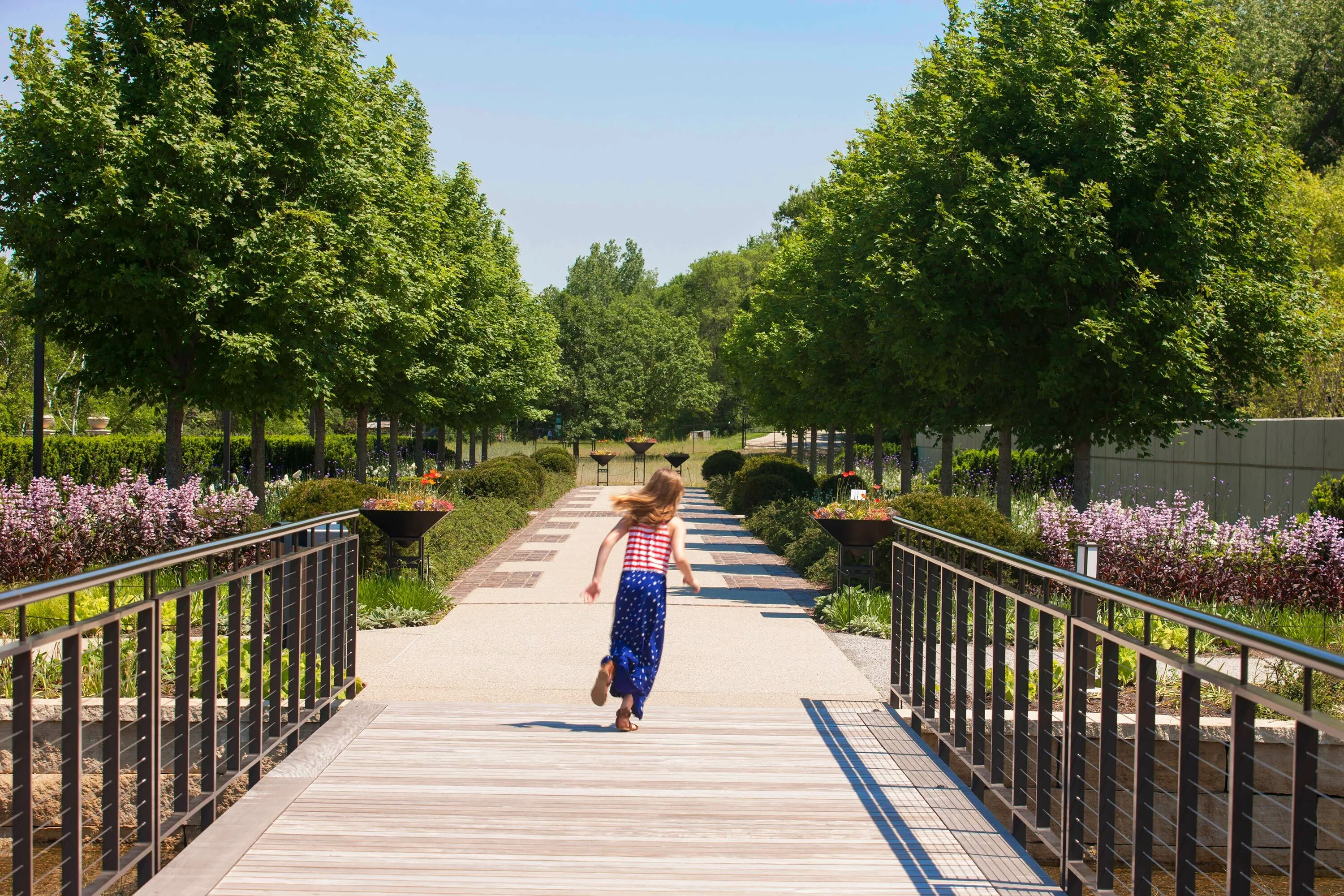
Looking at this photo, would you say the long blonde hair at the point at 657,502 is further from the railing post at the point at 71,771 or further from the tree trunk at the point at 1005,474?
the tree trunk at the point at 1005,474

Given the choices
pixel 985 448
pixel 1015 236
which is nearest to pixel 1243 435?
pixel 1015 236

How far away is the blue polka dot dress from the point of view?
22.1ft

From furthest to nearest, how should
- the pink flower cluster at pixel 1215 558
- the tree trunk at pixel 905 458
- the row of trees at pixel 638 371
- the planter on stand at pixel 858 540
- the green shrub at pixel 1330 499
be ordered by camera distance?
the row of trees at pixel 638 371
the tree trunk at pixel 905 458
the green shrub at pixel 1330 499
the planter on stand at pixel 858 540
the pink flower cluster at pixel 1215 558

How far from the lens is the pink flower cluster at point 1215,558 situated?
11.7 m

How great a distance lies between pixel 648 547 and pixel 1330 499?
10283mm

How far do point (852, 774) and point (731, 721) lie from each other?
4.29ft

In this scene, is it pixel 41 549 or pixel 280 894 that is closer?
pixel 280 894

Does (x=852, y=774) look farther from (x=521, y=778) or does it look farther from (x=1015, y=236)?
(x=1015, y=236)

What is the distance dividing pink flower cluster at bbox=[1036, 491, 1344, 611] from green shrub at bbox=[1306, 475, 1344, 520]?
69cm

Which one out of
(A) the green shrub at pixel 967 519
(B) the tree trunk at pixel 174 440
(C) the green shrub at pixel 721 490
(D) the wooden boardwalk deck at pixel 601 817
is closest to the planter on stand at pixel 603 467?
(C) the green shrub at pixel 721 490

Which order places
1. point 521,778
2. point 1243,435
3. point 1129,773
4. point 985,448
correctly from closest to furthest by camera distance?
point 521,778, point 1129,773, point 1243,435, point 985,448

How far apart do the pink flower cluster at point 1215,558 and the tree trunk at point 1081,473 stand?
3.33 metres

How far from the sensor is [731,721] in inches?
275

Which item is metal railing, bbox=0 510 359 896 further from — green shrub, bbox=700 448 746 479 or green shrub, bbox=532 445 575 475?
green shrub, bbox=532 445 575 475
